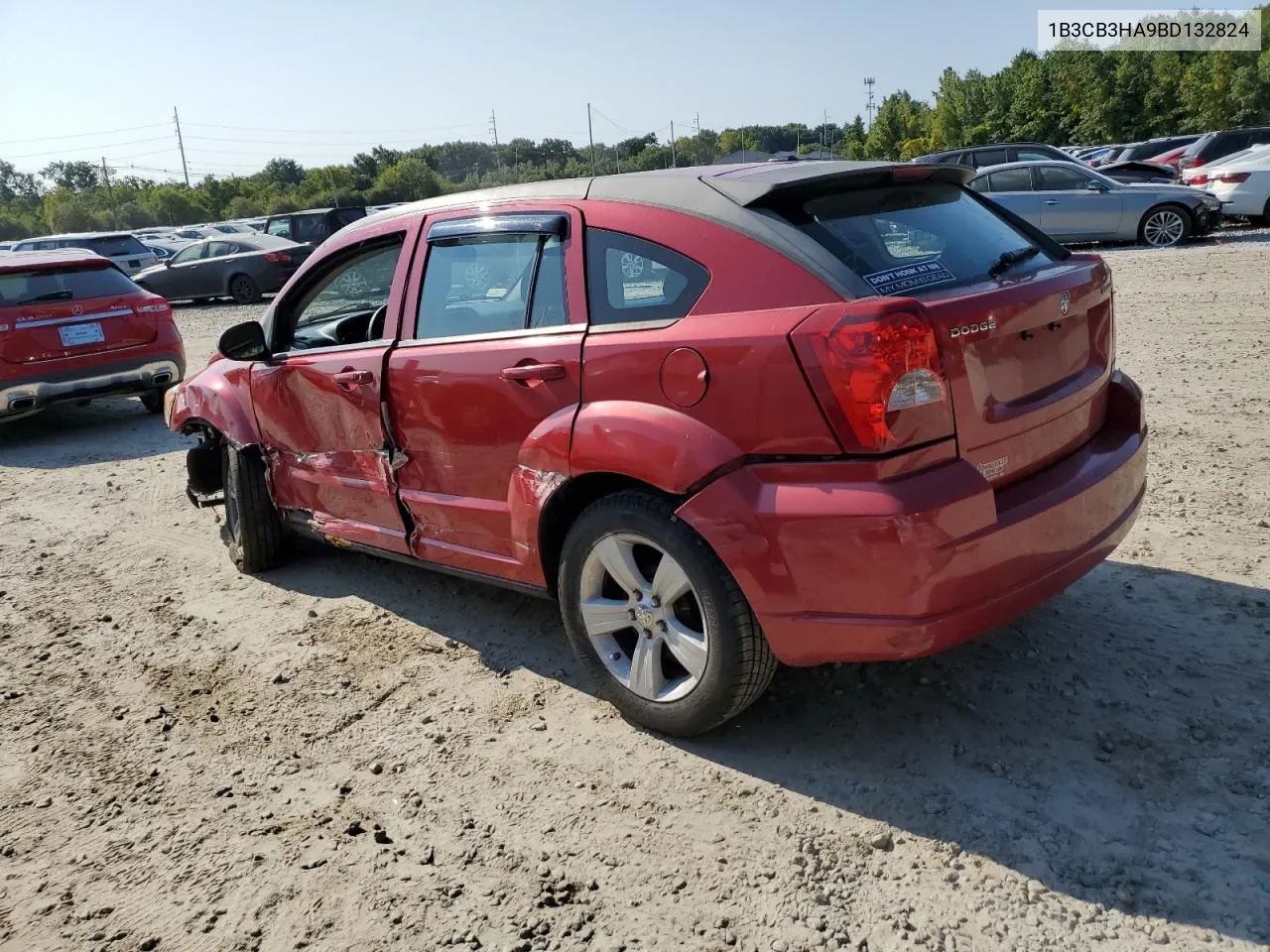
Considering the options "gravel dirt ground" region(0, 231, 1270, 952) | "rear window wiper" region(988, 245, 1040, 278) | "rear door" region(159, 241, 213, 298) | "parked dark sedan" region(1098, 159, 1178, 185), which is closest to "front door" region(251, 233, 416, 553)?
"gravel dirt ground" region(0, 231, 1270, 952)

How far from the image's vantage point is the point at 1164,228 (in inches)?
587

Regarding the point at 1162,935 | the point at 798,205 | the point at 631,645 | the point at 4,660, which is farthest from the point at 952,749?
the point at 4,660

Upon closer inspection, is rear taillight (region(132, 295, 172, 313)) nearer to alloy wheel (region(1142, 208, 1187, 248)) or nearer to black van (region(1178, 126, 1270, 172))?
alloy wheel (region(1142, 208, 1187, 248))

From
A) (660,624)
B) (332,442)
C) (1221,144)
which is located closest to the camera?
(660,624)

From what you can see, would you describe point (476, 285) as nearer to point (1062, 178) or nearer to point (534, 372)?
point (534, 372)

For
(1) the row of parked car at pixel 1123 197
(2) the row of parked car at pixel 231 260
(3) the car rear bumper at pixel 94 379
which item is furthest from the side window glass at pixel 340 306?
(2) the row of parked car at pixel 231 260

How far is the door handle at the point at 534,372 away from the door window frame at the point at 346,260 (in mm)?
766

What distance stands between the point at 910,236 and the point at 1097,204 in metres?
13.9

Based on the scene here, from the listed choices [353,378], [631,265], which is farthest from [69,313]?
[631,265]

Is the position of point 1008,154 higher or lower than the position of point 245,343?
higher

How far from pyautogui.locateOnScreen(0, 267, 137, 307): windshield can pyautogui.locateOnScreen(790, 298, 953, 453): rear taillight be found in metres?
8.36

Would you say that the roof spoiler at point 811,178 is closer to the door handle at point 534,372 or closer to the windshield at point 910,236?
the windshield at point 910,236

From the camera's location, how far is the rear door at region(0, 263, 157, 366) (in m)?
8.55

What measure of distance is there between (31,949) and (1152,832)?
2.97m
